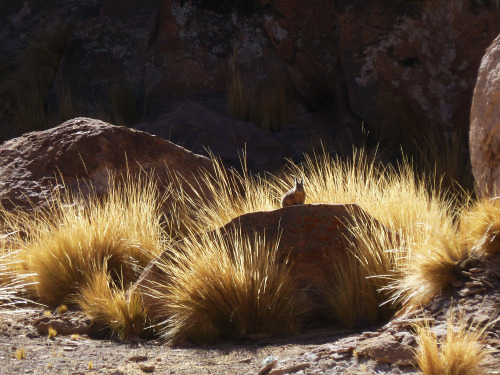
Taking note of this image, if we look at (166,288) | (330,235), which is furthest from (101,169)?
(330,235)

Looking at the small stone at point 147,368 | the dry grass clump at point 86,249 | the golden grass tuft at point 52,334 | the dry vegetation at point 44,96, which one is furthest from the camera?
the dry vegetation at point 44,96

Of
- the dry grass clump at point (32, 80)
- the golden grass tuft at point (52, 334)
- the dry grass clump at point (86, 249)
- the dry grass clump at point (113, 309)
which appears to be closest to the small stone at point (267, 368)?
the dry grass clump at point (113, 309)

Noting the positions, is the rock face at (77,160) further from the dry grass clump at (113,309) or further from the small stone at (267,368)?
the small stone at (267,368)

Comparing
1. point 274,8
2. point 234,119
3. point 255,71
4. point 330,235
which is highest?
point 274,8

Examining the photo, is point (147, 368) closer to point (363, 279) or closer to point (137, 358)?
point (137, 358)

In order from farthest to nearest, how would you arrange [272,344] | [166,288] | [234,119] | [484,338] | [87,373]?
[234,119] < [166,288] < [272,344] < [87,373] < [484,338]

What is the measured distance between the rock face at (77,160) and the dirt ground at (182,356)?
2152 mm

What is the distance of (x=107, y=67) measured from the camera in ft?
35.5

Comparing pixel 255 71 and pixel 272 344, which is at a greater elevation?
pixel 255 71

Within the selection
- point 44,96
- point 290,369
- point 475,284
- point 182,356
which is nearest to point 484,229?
point 475,284

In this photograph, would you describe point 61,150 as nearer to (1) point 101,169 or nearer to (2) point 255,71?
(1) point 101,169

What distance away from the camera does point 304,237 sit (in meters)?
5.20

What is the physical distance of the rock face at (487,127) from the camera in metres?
4.93

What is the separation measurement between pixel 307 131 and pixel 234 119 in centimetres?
90
